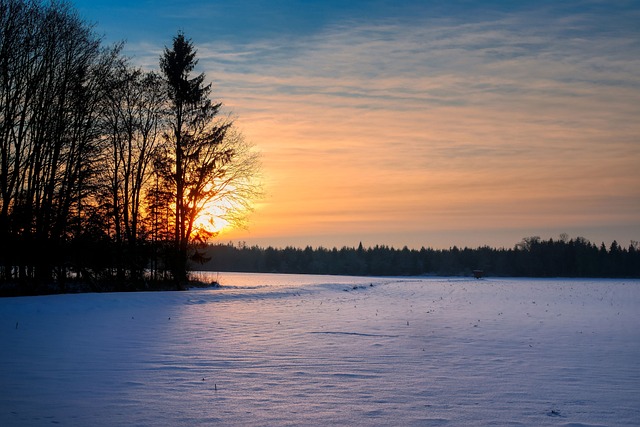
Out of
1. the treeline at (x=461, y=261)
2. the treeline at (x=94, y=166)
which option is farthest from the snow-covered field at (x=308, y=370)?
the treeline at (x=461, y=261)

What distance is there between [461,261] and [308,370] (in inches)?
5013

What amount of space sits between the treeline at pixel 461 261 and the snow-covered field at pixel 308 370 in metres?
113

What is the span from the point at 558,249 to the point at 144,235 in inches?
4523

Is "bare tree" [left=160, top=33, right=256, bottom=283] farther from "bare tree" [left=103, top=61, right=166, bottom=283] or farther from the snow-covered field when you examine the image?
the snow-covered field

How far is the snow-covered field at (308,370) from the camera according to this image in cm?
593

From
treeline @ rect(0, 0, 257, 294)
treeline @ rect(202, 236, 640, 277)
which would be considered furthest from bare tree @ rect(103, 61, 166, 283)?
treeline @ rect(202, 236, 640, 277)

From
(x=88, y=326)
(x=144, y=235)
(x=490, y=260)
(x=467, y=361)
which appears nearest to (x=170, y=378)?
(x=467, y=361)

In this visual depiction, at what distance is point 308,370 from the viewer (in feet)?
27.5

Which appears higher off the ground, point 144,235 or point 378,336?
point 144,235

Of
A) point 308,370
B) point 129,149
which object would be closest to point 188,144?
point 129,149

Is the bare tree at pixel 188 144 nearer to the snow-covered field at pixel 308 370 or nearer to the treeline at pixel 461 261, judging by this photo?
the snow-covered field at pixel 308 370

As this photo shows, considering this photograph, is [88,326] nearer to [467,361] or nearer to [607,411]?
[467,361]

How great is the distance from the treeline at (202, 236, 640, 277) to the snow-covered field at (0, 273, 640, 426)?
371 ft

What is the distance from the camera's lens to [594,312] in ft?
65.9
